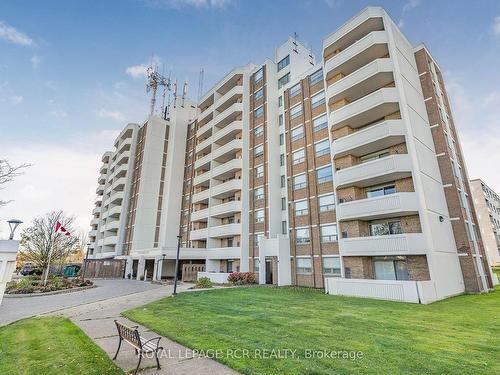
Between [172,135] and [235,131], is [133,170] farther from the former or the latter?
[235,131]

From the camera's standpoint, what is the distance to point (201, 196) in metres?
39.6

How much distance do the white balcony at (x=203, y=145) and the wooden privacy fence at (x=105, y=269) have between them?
2144 cm

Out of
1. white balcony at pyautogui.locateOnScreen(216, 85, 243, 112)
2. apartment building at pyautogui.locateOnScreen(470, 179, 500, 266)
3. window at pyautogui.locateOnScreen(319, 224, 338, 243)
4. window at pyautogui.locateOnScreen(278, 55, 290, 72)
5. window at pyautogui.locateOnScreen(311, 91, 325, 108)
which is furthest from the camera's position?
apartment building at pyautogui.locateOnScreen(470, 179, 500, 266)

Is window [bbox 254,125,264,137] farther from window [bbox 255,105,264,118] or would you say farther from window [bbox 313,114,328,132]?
window [bbox 313,114,328,132]

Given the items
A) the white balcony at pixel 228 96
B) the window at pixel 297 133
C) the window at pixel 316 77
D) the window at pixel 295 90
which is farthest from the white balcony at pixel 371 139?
the white balcony at pixel 228 96

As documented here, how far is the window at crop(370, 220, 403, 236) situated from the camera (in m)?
20.3

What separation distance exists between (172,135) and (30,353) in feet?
145

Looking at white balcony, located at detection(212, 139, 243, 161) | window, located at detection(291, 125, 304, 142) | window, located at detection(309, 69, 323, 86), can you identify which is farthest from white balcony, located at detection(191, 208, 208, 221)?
window, located at detection(309, 69, 323, 86)

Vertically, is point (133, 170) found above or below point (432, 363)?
above

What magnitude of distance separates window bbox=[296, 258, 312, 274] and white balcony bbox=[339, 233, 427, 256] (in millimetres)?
4789

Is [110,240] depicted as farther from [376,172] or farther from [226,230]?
[376,172]

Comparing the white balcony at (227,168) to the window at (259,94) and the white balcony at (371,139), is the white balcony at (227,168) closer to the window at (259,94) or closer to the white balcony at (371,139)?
the window at (259,94)

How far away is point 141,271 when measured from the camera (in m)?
38.3

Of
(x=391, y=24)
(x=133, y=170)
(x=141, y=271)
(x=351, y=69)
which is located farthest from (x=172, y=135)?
(x=391, y=24)
